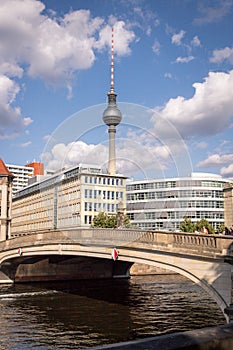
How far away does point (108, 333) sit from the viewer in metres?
23.8

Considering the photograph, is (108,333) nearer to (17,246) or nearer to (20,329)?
(20,329)

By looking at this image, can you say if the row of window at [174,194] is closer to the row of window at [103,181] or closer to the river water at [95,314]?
the row of window at [103,181]

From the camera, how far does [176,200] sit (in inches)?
3536

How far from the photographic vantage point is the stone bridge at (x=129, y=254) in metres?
19.8

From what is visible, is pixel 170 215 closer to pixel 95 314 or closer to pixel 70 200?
pixel 70 200

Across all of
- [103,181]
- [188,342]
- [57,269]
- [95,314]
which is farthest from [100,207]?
[188,342]

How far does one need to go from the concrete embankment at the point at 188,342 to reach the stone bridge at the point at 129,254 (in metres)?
2.99

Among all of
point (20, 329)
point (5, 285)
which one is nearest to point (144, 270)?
point (5, 285)

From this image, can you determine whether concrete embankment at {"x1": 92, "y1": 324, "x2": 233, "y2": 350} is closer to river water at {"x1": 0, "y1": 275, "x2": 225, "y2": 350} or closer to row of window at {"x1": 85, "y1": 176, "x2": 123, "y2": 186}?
river water at {"x1": 0, "y1": 275, "x2": 225, "y2": 350}

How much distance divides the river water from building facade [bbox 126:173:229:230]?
138ft

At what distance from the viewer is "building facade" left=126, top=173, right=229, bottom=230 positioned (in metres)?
90.1

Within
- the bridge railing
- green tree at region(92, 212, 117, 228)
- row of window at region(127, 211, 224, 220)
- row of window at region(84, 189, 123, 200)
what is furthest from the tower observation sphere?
the bridge railing

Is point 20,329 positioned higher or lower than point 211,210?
lower

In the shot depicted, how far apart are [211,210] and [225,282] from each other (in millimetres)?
79203
